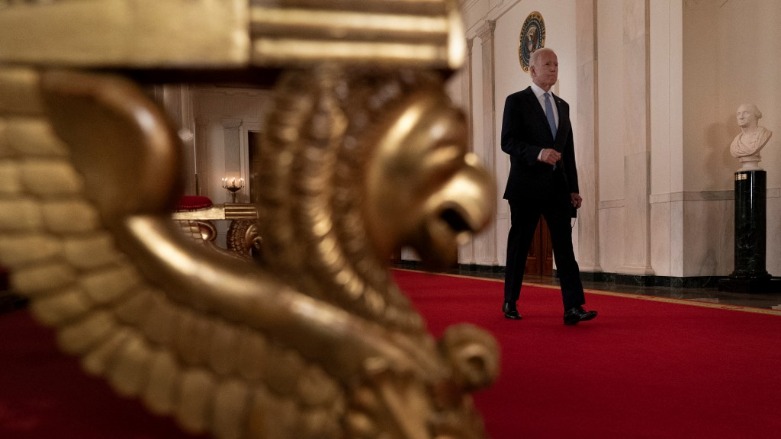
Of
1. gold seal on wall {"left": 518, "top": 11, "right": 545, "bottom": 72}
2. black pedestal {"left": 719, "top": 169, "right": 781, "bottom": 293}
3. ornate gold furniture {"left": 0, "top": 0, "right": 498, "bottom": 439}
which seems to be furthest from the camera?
gold seal on wall {"left": 518, "top": 11, "right": 545, "bottom": 72}

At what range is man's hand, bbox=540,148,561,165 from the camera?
2342 mm

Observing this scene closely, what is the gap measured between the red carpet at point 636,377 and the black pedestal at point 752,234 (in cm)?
205

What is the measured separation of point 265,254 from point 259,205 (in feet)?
0.15

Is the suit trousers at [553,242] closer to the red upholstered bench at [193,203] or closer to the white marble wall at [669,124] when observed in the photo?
the red upholstered bench at [193,203]

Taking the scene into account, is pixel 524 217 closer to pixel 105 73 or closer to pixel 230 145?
pixel 105 73

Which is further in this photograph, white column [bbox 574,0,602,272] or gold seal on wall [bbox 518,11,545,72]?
gold seal on wall [bbox 518,11,545,72]

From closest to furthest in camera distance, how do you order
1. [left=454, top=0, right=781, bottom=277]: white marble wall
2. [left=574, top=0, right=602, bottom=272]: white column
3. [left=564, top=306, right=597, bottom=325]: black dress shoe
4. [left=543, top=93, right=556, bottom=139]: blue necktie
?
[left=564, top=306, right=597, bottom=325]: black dress shoe, [left=543, top=93, right=556, bottom=139]: blue necktie, [left=454, top=0, right=781, bottom=277]: white marble wall, [left=574, top=0, right=602, bottom=272]: white column

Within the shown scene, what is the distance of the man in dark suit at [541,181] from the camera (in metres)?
2.36

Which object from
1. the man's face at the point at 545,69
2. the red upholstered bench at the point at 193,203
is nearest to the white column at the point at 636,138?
the man's face at the point at 545,69

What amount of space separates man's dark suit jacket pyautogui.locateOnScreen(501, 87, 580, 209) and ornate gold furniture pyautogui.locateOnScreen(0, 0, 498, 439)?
202cm

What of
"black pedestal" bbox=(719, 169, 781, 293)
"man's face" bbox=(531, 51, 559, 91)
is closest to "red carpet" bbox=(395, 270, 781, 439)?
"man's face" bbox=(531, 51, 559, 91)

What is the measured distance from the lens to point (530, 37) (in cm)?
748

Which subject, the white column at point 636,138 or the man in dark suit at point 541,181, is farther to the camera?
the white column at point 636,138

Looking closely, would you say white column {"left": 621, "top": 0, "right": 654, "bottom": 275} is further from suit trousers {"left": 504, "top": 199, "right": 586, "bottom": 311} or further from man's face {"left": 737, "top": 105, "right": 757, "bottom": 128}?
suit trousers {"left": 504, "top": 199, "right": 586, "bottom": 311}
